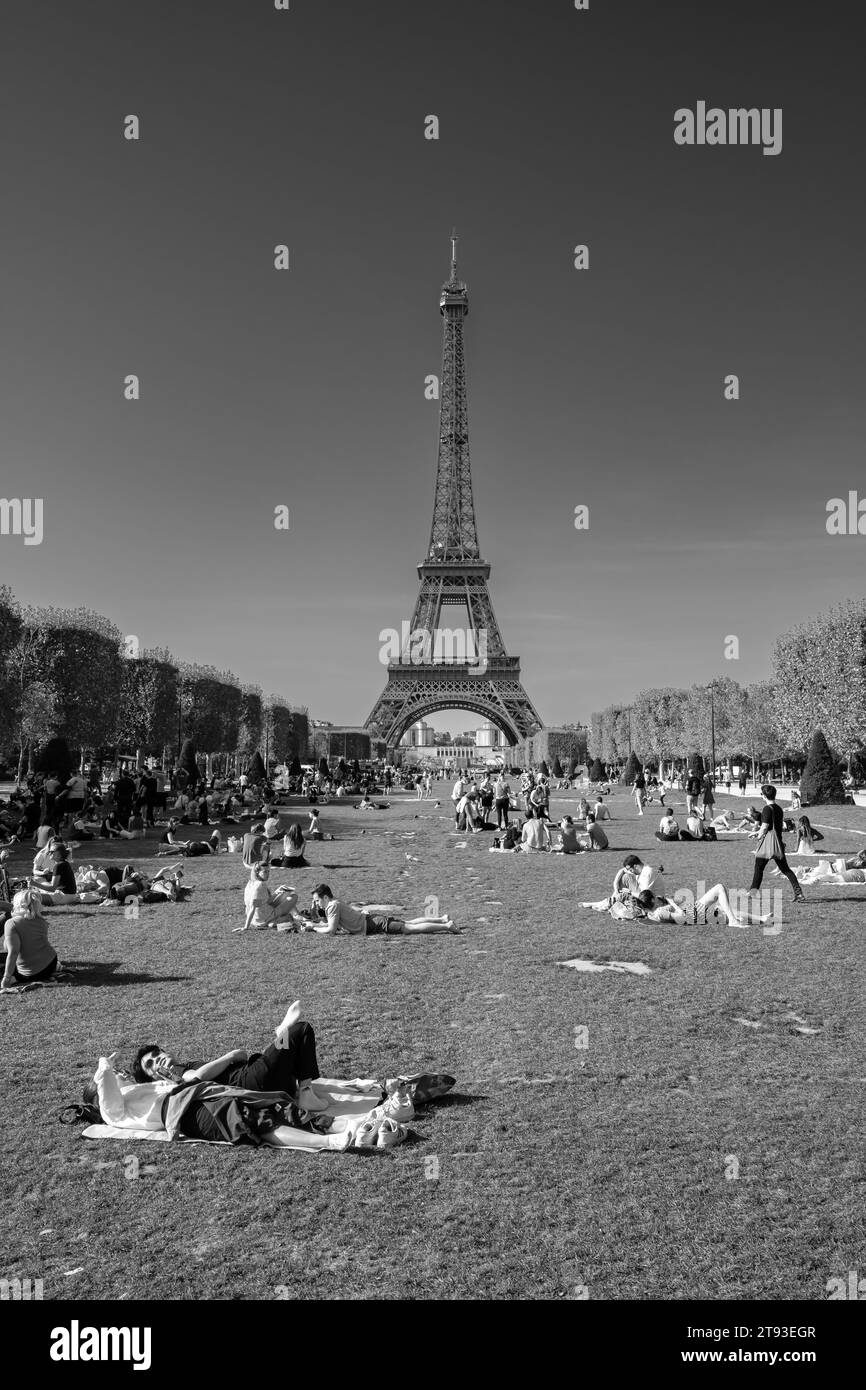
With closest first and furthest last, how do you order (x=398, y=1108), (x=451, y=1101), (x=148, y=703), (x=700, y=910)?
(x=398, y=1108), (x=451, y=1101), (x=700, y=910), (x=148, y=703)

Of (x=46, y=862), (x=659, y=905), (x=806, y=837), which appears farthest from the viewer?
(x=806, y=837)

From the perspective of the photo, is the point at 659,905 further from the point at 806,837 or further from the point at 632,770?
Answer: the point at 632,770

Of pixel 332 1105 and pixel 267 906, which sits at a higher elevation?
pixel 267 906

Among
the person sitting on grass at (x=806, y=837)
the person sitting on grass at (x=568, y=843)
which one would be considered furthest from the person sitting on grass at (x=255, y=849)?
the person sitting on grass at (x=806, y=837)

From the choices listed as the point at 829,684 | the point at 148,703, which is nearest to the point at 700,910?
the point at 829,684

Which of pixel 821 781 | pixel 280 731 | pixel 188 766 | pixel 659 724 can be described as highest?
pixel 659 724

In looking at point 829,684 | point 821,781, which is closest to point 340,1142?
point 821,781

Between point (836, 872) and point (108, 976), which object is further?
point (836, 872)

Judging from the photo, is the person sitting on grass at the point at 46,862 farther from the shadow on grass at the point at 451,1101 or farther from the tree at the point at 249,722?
the tree at the point at 249,722
